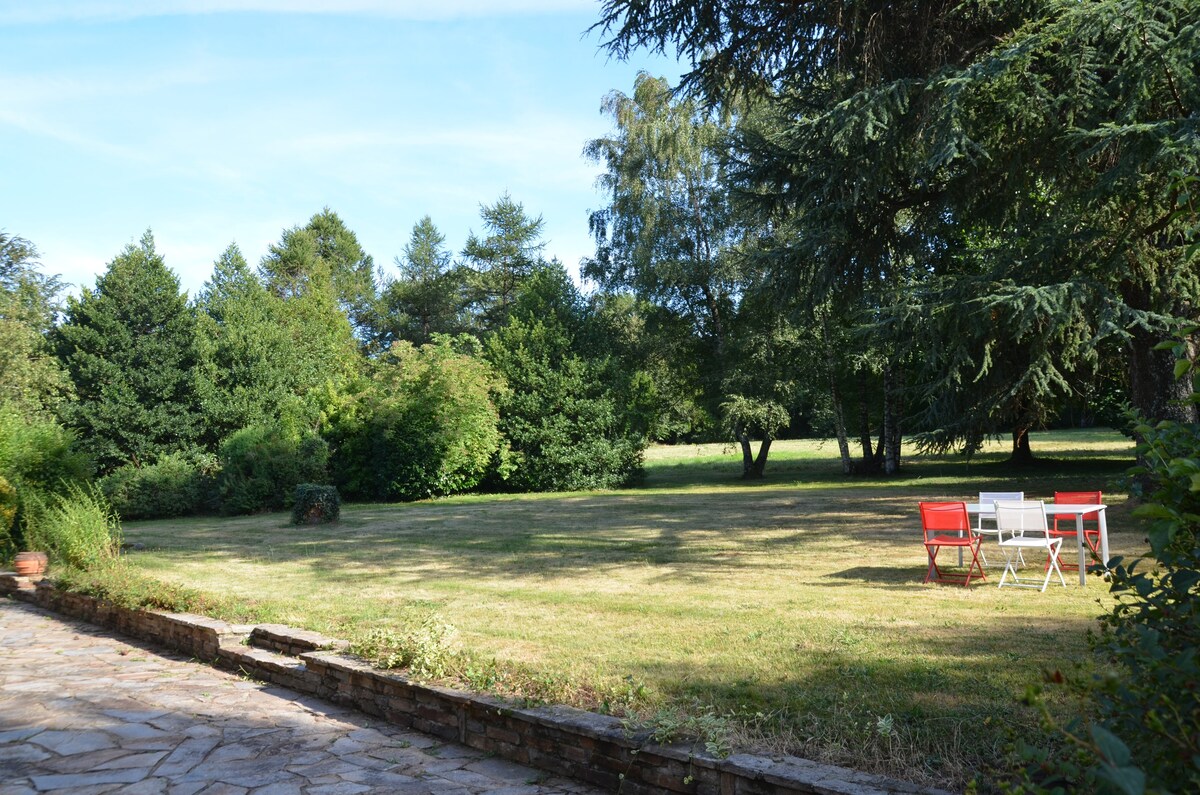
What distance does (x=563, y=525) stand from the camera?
16562mm

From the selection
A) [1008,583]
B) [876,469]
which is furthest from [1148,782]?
[876,469]

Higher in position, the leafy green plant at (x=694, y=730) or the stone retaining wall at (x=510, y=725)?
the leafy green plant at (x=694, y=730)

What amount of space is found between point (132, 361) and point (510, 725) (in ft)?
90.3

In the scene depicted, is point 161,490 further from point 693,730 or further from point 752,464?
point 693,730

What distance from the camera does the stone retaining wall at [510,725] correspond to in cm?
350

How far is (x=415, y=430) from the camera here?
25.0 m

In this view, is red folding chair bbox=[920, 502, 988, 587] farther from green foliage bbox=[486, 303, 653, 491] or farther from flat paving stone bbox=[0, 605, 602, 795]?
green foliage bbox=[486, 303, 653, 491]

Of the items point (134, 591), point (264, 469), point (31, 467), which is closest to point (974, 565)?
point (134, 591)

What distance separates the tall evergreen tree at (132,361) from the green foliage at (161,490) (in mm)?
3732

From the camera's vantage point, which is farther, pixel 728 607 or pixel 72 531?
pixel 72 531

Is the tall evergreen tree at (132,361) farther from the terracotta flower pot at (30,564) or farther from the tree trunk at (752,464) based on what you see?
the tree trunk at (752,464)

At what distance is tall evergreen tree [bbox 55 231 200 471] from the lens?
26656 millimetres

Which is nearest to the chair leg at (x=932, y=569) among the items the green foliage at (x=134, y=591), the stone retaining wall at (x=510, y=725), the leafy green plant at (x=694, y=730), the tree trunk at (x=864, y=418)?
the leafy green plant at (x=694, y=730)

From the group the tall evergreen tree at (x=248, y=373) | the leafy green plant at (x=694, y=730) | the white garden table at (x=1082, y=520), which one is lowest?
the leafy green plant at (x=694, y=730)
